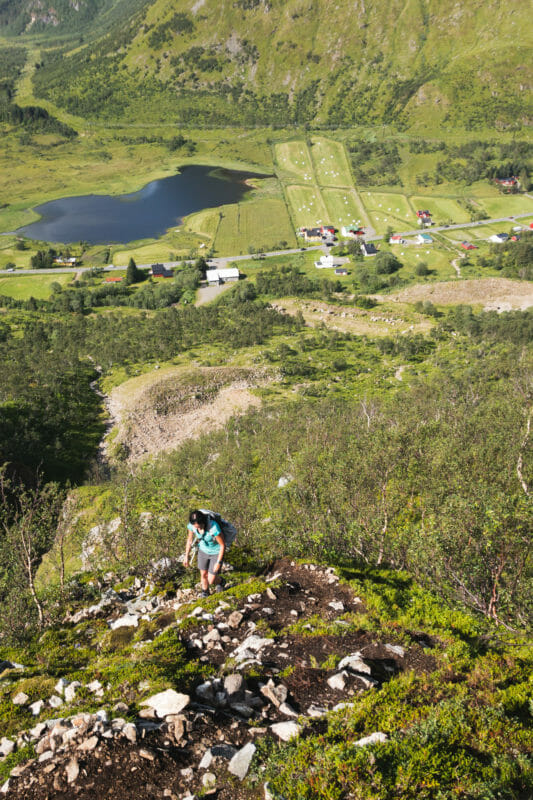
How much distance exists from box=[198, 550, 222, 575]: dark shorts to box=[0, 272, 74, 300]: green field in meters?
133

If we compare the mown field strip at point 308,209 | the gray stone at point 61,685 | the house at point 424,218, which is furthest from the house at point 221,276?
the gray stone at point 61,685

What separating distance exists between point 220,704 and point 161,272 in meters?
144

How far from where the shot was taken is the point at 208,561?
18.2 m

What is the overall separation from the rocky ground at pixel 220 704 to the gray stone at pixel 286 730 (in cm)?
2

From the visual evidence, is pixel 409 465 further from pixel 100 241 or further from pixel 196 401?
pixel 100 241

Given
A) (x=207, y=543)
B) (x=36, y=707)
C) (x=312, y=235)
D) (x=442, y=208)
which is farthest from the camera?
(x=442, y=208)

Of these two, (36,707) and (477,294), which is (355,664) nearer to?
(36,707)

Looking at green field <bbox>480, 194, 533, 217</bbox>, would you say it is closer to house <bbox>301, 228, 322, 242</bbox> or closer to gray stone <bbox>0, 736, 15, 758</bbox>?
house <bbox>301, 228, 322, 242</bbox>

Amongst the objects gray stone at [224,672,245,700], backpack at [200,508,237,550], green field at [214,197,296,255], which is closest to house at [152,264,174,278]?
green field at [214,197,296,255]

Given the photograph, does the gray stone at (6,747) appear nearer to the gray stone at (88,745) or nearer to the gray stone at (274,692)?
the gray stone at (88,745)

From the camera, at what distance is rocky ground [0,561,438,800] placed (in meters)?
9.66

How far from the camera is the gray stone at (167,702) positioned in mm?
11125

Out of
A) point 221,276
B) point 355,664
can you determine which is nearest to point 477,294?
point 221,276

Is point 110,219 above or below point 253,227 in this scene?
above
